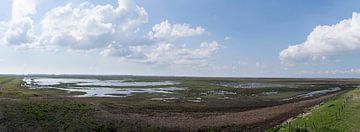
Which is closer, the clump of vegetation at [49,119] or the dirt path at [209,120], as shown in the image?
the clump of vegetation at [49,119]

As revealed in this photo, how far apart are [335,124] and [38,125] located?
73.9 ft

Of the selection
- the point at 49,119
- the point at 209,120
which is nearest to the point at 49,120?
the point at 49,119

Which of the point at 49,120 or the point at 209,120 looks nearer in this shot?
the point at 49,120

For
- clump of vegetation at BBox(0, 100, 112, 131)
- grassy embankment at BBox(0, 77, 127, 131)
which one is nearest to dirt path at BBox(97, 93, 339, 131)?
grassy embankment at BBox(0, 77, 127, 131)

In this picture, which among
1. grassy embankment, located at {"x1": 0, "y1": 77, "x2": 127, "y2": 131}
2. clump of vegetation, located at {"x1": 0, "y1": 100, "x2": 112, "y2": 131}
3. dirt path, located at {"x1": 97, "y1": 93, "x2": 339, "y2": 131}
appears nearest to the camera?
grassy embankment, located at {"x1": 0, "y1": 77, "x2": 127, "y2": 131}

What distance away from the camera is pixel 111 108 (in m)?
46.6

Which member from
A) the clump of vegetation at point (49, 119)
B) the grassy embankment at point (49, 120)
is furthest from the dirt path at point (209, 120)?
the clump of vegetation at point (49, 119)

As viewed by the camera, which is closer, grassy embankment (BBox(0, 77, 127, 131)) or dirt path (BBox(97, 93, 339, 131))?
grassy embankment (BBox(0, 77, 127, 131))

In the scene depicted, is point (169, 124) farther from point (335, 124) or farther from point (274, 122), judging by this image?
point (335, 124)

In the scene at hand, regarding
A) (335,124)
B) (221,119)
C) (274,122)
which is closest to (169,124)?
(221,119)

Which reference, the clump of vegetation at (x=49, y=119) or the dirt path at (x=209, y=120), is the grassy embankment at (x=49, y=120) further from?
the dirt path at (x=209, y=120)

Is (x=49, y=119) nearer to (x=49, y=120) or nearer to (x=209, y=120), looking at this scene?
(x=49, y=120)

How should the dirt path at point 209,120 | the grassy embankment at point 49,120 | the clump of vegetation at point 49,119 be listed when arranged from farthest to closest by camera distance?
1. the dirt path at point 209,120
2. the clump of vegetation at point 49,119
3. the grassy embankment at point 49,120

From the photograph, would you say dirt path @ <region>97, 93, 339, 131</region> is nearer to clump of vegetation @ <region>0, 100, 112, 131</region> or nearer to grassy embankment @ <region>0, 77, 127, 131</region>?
grassy embankment @ <region>0, 77, 127, 131</region>
